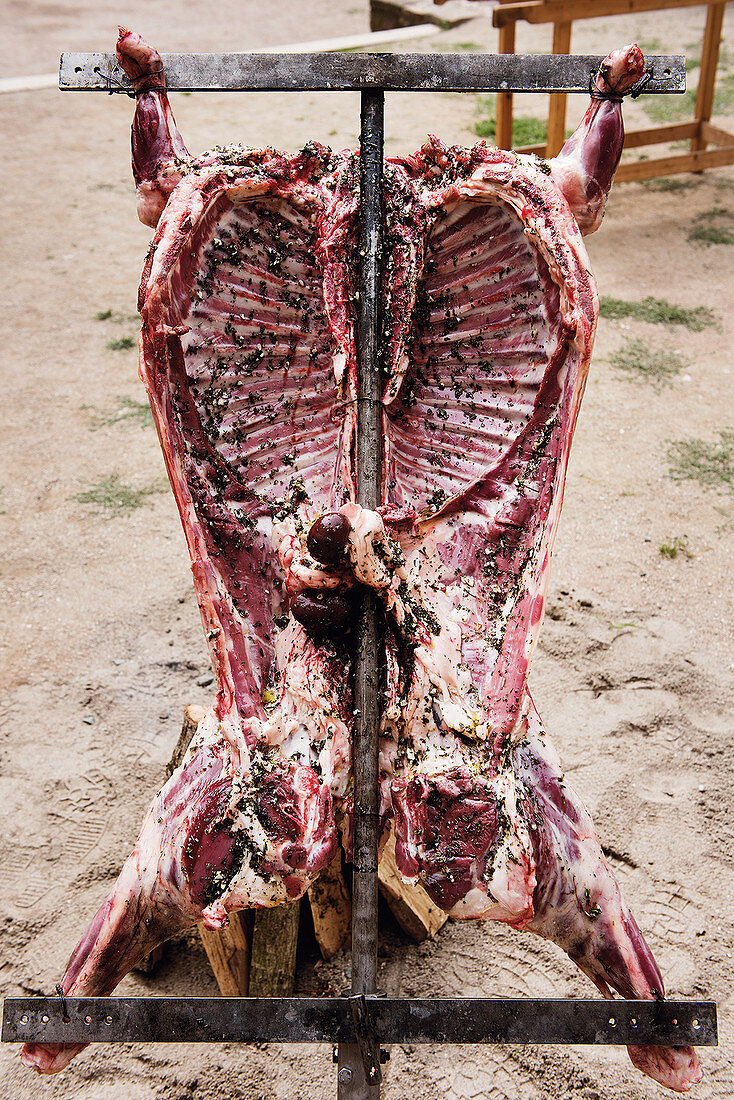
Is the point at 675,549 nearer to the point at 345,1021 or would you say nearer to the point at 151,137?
the point at 151,137

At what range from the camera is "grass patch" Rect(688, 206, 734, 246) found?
22.0 feet

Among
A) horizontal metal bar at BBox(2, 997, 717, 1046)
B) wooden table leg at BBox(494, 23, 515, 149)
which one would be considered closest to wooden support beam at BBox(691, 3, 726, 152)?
wooden table leg at BBox(494, 23, 515, 149)

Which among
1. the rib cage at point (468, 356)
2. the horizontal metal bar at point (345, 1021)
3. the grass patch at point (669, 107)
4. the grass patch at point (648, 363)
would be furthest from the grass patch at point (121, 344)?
the grass patch at point (669, 107)

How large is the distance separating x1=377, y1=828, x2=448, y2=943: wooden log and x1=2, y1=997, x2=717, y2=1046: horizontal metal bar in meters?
0.83

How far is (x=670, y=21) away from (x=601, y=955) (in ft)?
43.3

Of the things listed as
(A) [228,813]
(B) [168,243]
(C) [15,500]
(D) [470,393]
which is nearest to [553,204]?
(D) [470,393]

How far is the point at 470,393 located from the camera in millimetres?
2457

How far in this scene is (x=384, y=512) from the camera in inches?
84.0

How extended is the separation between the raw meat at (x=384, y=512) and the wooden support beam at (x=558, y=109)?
4592 mm

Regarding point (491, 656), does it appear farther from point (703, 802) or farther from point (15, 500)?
point (15, 500)

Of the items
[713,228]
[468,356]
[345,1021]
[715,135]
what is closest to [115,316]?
[468,356]

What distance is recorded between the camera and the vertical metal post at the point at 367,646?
177 centimetres

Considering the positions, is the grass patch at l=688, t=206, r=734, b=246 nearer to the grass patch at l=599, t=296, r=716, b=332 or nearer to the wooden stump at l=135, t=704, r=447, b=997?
the grass patch at l=599, t=296, r=716, b=332

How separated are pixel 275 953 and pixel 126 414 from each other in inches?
128
